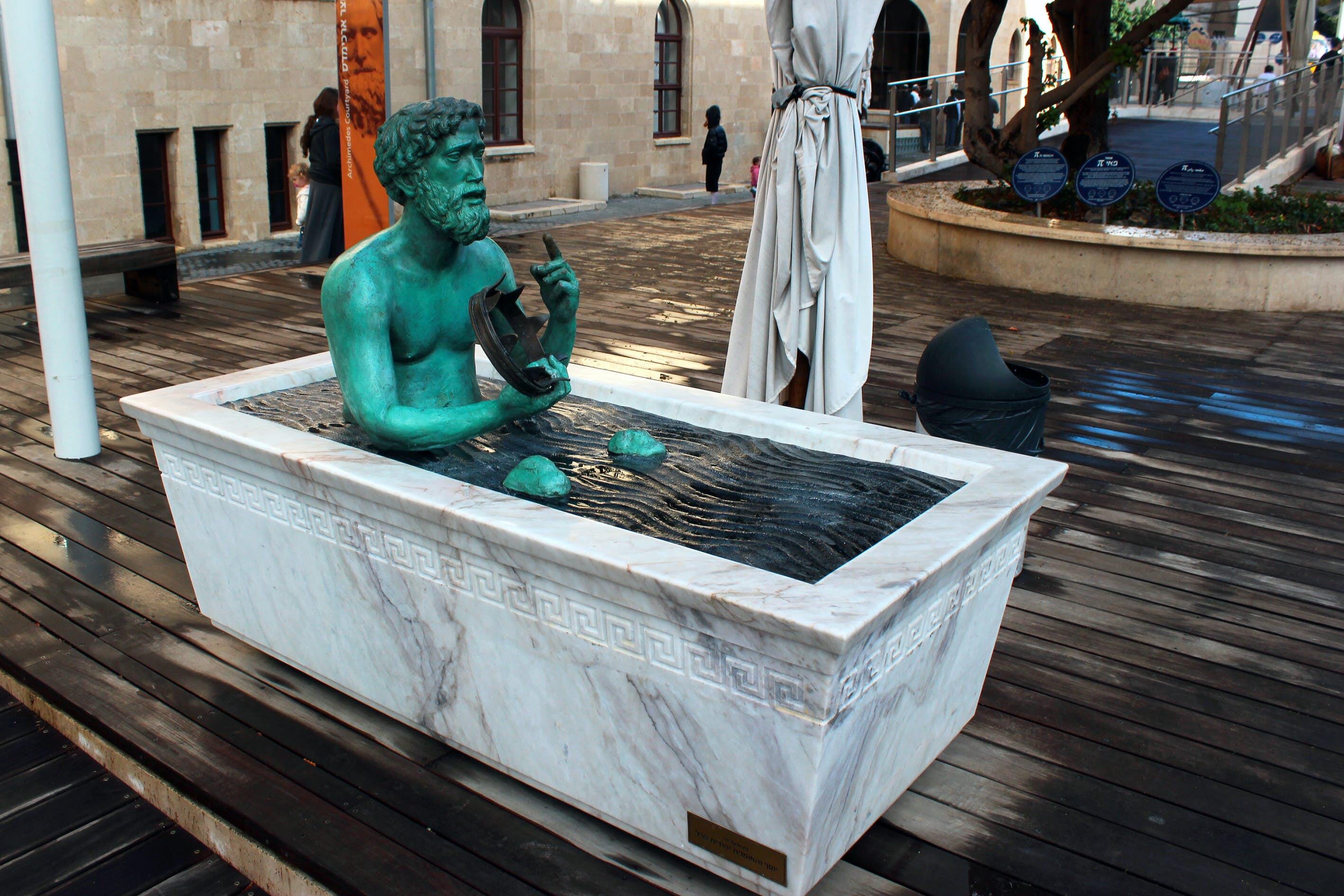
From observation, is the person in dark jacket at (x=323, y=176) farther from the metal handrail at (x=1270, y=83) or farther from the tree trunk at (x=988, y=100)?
the metal handrail at (x=1270, y=83)

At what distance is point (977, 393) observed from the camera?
4.30 metres

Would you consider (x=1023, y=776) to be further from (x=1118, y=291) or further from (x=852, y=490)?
(x=1118, y=291)

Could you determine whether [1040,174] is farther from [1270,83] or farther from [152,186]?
[152,186]

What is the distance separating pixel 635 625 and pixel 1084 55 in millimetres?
9703

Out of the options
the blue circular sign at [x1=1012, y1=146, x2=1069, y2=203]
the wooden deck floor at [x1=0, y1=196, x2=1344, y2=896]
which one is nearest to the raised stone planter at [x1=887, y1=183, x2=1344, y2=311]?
the blue circular sign at [x1=1012, y1=146, x2=1069, y2=203]

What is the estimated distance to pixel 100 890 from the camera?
103 inches

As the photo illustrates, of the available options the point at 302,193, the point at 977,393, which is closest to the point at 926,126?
the point at 302,193

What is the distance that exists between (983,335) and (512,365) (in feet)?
7.33

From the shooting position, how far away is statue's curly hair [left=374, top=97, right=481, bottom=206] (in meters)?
2.77

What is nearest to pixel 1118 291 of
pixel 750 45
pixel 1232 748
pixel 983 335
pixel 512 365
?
pixel 983 335

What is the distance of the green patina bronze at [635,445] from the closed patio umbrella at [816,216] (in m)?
1.41

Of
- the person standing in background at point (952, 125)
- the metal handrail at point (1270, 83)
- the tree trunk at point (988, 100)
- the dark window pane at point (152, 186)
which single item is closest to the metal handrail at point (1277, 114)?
the metal handrail at point (1270, 83)

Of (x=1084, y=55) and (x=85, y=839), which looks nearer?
(x=85, y=839)

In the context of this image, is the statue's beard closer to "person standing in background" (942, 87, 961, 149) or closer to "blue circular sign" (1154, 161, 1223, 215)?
"blue circular sign" (1154, 161, 1223, 215)
